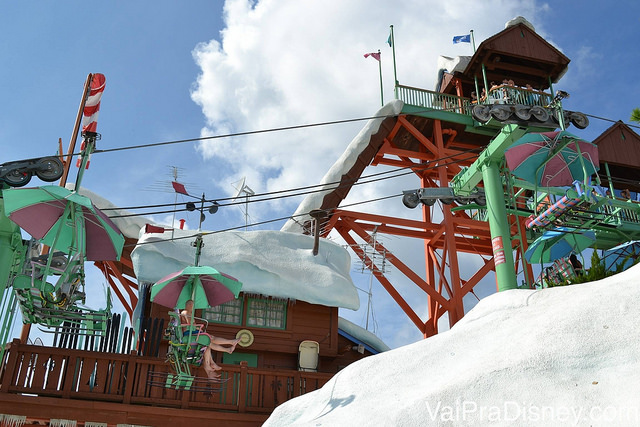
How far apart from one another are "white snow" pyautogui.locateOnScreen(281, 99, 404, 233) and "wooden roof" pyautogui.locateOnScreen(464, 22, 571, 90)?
4.80 meters

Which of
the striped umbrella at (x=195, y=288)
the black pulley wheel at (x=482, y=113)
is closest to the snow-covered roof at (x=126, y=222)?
the striped umbrella at (x=195, y=288)

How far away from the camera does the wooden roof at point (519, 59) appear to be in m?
25.2

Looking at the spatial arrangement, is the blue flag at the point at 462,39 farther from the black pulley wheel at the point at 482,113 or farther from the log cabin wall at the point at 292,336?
the log cabin wall at the point at 292,336

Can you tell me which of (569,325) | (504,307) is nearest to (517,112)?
(504,307)

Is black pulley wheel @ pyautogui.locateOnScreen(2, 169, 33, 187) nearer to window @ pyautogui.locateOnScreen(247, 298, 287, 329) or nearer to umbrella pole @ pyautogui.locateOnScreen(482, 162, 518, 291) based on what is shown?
window @ pyautogui.locateOnScreen(247, 298, 287, 329)

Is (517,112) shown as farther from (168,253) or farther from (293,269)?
(168,253)

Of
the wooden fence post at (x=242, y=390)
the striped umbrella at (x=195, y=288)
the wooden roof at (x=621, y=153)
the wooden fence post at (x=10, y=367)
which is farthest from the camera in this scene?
the wooden roof at (x=621, y=153)

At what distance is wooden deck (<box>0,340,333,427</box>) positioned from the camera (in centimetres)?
1262

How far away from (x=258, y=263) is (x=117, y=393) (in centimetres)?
662

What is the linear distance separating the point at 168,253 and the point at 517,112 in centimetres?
1085

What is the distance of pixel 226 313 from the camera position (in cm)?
1855

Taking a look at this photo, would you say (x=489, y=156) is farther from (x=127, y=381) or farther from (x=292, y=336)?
(x=127, y=381)

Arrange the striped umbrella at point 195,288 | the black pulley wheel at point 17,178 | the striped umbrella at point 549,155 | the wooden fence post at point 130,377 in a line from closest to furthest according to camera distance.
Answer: the black pulley wheel at point 17,178 < the wooden fence post at point 130,377 < the striped umbrella at point 195,288 < the striped umbrella at point 549,155

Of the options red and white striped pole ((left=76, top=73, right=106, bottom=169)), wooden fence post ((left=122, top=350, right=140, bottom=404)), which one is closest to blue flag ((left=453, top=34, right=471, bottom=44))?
red and white striped pole ((left=76, top=73, right=106, bottom=169))
